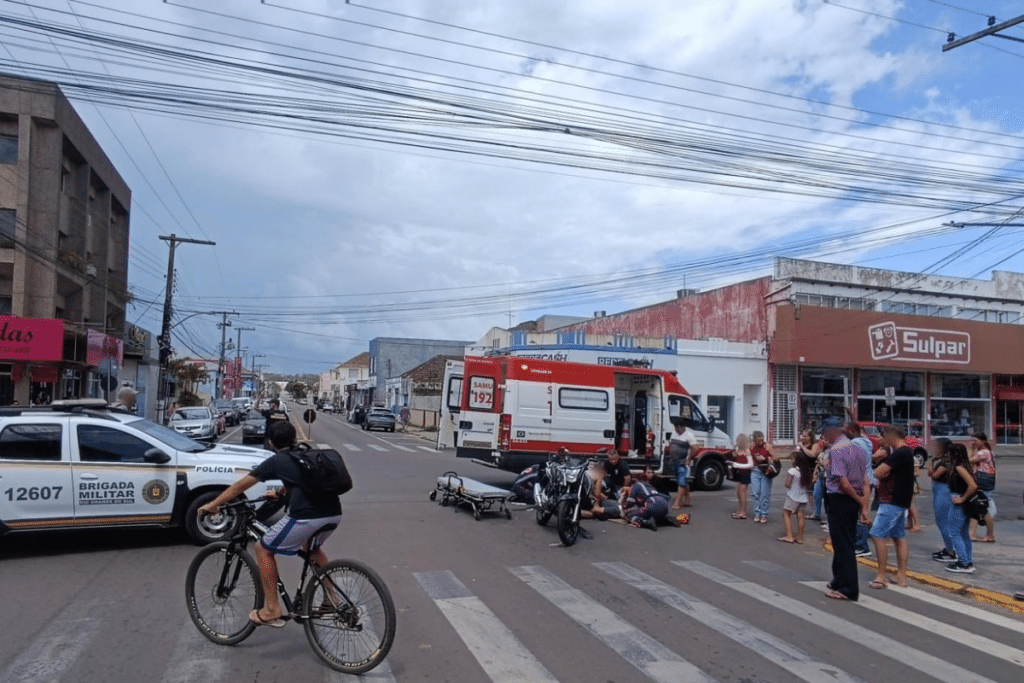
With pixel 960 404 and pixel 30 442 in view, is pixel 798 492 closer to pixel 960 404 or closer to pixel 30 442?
pixel 30 442

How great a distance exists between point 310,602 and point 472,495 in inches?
275

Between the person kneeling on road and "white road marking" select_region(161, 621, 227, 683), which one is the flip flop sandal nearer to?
"white road marking" select_region(161, 621, 227, 683)

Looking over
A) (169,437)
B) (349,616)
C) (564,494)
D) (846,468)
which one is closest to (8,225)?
(169,437)

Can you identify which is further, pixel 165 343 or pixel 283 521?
pixel 165 343

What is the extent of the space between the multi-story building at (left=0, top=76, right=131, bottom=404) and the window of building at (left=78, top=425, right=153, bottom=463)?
17.4m

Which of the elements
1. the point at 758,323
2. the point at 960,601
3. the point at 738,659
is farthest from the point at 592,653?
the point at 758,323

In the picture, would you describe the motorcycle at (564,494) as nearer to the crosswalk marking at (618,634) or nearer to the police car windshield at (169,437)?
the crosswalk marking at (618,634)

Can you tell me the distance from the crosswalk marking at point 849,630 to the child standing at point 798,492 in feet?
9.40

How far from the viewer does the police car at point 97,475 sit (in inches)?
350

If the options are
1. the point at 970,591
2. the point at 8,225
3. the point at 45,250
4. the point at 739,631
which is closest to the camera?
the point at 739,631

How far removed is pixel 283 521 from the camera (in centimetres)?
544

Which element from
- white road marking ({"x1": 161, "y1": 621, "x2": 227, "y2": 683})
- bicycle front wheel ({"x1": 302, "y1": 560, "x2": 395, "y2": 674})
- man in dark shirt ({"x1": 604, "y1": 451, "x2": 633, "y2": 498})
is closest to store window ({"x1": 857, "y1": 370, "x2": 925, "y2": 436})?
man in dark shirt ({"x1": 604, "y1": 451, "x2": 633, "y2": 498})

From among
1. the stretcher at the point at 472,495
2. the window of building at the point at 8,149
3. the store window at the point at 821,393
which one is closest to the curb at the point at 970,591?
the stretcher at the point at 472,495

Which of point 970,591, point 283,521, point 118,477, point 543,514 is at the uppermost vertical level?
point 283,521
